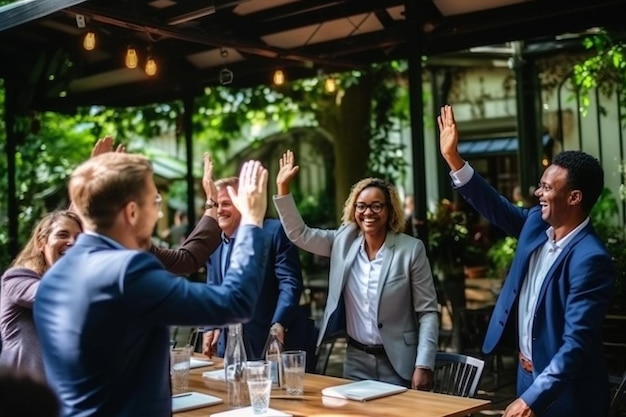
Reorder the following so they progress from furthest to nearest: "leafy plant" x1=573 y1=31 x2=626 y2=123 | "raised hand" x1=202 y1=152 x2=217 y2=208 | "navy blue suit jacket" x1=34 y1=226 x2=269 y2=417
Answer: "leafy plant" x1=573 y1=31 x2=626 y2=123, "raised hand" x1=202 y1=152 x2=217 y2=208, "navy blue suit jacket" x1=34 y1=226 x2=269 y2=417

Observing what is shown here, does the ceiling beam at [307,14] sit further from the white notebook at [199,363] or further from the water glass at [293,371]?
the water glass at [293,371]

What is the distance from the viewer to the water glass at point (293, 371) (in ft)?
10.7

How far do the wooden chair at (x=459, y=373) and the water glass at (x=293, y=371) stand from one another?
837 millimetres

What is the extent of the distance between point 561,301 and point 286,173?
1452mm

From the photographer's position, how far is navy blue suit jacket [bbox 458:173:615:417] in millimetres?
3023

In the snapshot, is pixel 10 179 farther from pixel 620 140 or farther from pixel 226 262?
pixel 620 140

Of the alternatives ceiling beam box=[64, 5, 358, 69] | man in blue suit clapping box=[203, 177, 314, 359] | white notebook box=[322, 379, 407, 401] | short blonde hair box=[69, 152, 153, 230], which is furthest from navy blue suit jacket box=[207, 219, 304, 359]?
short blonde hair box=[69, 152, 153, 230]

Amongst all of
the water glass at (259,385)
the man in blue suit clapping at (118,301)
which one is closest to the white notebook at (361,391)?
the water glass at (259,385)

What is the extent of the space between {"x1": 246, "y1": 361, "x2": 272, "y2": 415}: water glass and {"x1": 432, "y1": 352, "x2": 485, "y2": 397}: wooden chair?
45.6 inches

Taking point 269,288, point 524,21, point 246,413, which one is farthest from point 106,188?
point 524,21

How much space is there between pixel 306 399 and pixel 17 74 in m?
5.28

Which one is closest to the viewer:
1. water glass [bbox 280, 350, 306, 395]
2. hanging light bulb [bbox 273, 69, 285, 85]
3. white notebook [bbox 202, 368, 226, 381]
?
water glass [bbox 280, 350, 306, 395]

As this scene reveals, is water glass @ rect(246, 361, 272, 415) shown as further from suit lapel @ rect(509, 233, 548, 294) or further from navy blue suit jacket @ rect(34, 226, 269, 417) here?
suit lapel @ rect(509, 233, 548, 294)

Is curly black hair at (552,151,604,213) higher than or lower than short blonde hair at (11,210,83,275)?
higher
